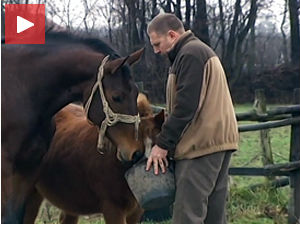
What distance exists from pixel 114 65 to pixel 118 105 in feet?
0.87

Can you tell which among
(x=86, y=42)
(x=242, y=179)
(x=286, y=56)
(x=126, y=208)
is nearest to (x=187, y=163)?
(x=126, y=208)

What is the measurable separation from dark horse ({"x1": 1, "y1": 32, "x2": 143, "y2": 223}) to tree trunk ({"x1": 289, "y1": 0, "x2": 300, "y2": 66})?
11077 millimetres

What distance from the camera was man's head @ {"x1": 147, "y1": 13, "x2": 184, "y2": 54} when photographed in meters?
3.17

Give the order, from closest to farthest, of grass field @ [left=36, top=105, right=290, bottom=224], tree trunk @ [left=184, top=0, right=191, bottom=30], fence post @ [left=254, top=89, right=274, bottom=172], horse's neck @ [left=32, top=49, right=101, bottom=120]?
1. horse's neck @ [left=32, top=49, right=101, bottom=120]
2. grass field @ [left=36, top=105, right=290, bottom=224]
3. fence post @ [left=254, top=89, right=274, bottom=172]
4. tree trunk @ [left=184, top=0, right=191, bottom=30]

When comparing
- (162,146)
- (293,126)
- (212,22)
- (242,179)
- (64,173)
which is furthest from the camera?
(212,22)

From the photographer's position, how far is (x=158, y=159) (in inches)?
124

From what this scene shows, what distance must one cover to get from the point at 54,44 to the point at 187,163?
1.36 m

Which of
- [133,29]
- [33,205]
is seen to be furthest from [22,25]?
[133,29]

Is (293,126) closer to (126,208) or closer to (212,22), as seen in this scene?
(126,208)

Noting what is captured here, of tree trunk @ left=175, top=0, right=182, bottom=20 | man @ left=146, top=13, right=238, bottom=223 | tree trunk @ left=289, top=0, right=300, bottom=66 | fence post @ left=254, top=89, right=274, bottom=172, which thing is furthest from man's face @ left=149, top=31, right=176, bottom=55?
tree trunk @ left=289, top=0, right=300, bottom=66

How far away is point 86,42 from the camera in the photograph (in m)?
3.81

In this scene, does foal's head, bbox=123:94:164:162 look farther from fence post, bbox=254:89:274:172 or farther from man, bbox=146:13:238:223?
fence post, bbox=254:89:274:172

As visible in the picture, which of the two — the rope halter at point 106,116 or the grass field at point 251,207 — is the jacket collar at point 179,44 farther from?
the grass field at point 251,207

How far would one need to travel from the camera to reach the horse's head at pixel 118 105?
3447 mm
